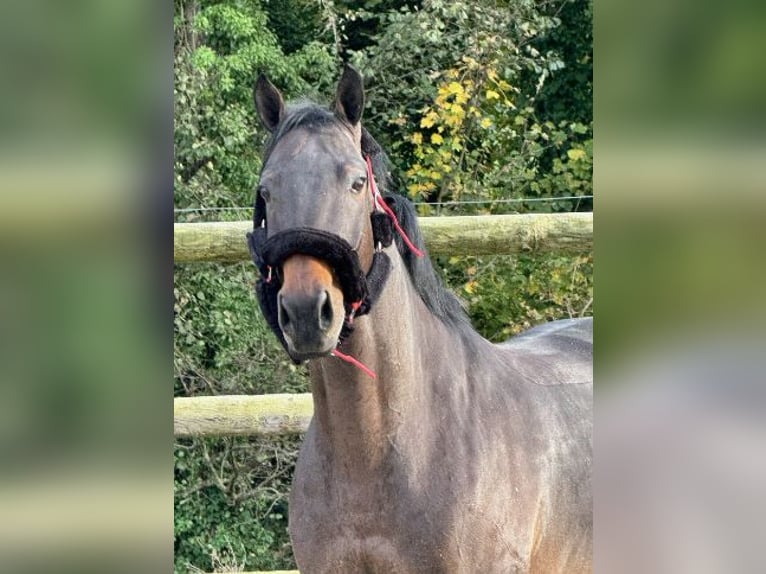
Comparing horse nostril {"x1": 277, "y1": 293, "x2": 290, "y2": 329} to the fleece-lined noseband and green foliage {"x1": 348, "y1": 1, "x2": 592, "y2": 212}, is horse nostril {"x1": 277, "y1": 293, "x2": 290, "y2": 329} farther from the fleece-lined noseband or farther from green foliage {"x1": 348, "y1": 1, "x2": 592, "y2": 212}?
green foliage {"x1": 348, "y1": 1, "x2": 592, "y2": 212}

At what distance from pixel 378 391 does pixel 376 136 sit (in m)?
4.68

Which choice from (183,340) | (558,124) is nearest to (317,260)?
(183,340)

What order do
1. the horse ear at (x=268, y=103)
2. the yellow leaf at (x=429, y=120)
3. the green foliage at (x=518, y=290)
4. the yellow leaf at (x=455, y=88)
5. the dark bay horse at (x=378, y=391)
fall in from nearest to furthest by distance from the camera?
1. the dark bay horse at (x=378, y=391)
2. the horse ear at (x=268, y=103)
3. the green foliage at (x=518, y=290)
4. the yellow leaf at (x=429, y=120)
5. the yellow leaf at (x=455, y=88)

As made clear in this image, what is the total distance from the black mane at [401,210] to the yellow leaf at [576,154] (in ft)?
15.3

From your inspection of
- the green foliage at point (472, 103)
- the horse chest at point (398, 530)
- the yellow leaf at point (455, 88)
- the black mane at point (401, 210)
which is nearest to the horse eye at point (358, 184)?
the black mane at point (401, 210)

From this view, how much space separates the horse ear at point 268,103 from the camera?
2244mm

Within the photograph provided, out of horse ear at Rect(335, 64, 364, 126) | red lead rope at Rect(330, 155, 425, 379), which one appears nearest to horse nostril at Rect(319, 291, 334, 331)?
red lead rope at Rect(330, 155, 425, 379)

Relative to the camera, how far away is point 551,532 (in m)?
2.44

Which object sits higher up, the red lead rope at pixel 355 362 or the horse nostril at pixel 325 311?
the horse nostril at pixel 325 311
